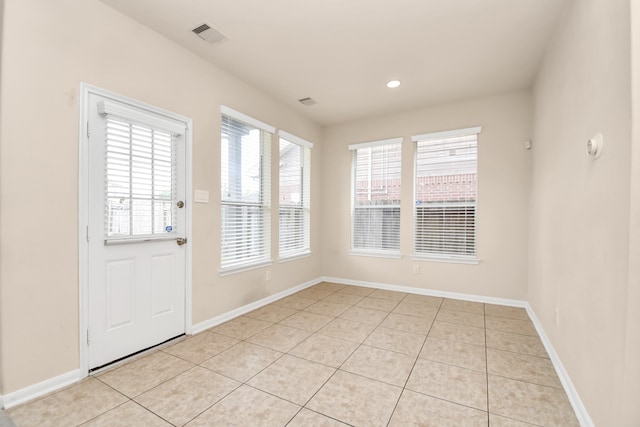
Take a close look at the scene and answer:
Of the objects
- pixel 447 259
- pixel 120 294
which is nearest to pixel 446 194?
pixel 447 259

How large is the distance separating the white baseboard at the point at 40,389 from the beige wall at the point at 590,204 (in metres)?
3.16

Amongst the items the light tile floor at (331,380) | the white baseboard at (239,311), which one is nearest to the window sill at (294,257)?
the white baseboard at (239,311)

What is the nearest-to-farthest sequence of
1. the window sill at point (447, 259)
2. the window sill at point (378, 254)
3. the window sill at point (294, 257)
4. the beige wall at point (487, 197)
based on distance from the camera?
1. the beige wall at point (487, 197)
2. the window sill at point (447, 259)
3. the window sill at point (294, 257)
4. the window sill at point (378, 254)

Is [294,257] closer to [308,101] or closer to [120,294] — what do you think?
[308,101]

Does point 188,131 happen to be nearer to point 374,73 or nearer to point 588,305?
point 374,73

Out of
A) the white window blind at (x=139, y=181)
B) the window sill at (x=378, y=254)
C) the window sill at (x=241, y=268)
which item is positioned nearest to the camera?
the white window blind at (x=139, y=181)

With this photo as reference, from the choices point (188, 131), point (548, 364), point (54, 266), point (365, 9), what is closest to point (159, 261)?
point (54, 266)

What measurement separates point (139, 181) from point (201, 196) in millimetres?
607

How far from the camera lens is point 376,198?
476cm

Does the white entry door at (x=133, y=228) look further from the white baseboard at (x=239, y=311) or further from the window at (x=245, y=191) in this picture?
the window at (x=245, y=191)

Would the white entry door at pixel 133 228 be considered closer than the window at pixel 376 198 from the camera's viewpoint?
Yes

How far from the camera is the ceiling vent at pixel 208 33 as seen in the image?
2.52 meters

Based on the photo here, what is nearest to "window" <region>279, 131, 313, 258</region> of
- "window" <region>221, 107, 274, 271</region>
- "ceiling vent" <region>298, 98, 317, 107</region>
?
"window" <region>221, 107, 274, 271</region>

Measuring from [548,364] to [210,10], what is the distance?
3893 millimetres
